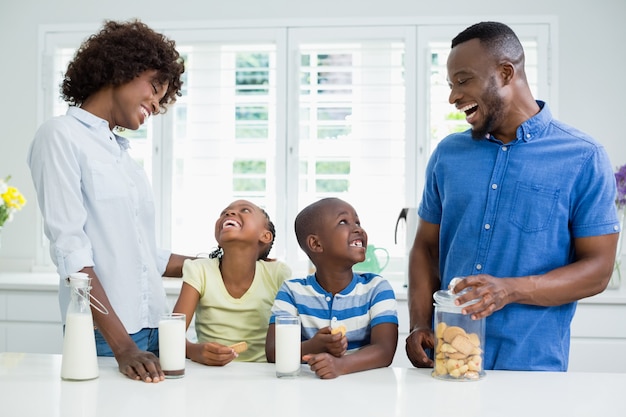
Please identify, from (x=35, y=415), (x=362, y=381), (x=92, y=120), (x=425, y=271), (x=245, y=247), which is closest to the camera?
(x=35, y=415)

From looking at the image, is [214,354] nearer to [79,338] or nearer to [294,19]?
[79,338]

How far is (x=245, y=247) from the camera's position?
1.90 metres

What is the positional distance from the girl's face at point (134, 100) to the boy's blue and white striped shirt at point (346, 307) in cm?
54

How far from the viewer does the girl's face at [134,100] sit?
66.8 inches

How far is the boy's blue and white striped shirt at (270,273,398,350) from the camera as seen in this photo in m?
1.68

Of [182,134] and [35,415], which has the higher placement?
[182,134]

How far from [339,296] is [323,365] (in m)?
0.27

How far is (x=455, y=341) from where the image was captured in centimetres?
141

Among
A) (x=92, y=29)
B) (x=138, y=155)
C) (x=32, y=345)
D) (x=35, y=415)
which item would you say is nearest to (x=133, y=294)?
(x=35, y=415)

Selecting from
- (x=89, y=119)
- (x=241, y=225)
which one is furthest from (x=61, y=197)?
(x=241, y=225)

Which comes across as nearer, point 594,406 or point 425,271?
point 594,406

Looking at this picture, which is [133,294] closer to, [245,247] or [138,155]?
[245,247]

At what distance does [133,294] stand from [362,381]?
58 cm

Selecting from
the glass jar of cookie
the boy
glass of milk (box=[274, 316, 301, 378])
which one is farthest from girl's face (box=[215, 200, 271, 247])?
the glass jar of cookie
